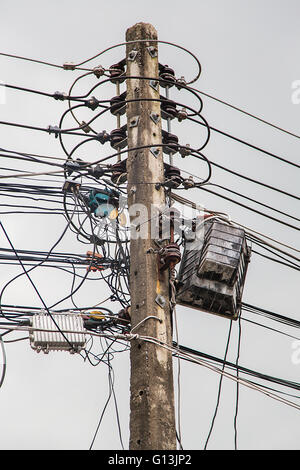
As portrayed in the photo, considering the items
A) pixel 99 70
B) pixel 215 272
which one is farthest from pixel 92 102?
pixel 215 272

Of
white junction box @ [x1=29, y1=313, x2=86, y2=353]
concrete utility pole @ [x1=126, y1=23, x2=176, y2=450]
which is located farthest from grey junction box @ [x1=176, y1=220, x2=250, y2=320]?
white junction box @ [x1=29, y1=313, x2=86, y2=353]

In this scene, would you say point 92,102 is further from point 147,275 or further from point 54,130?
point 147,275

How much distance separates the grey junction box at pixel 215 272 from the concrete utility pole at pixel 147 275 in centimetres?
59

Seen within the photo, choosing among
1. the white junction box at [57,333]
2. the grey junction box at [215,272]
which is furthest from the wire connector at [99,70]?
the white junction box at [57,333]

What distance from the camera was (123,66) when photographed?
8797 millimetres

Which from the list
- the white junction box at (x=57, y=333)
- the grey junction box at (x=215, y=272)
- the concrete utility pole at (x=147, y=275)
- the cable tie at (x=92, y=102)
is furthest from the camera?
the cable tie at (x=92, y=102)

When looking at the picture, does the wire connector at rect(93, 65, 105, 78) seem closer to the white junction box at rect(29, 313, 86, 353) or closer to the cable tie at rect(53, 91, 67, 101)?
the cable tie at rect(53, 91, 67, 101)

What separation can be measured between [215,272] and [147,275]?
0.91 metres

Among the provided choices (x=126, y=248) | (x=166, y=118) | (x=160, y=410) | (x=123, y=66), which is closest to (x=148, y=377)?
(x=160, y=410)

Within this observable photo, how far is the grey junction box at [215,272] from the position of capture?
7941 mm

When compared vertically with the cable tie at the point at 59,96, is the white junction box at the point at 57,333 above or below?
below

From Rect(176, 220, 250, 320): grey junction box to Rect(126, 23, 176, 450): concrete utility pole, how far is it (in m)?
0.59

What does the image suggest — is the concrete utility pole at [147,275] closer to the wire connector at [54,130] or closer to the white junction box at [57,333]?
the white junction box at [57,333]

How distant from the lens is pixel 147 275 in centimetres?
729
